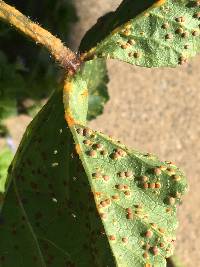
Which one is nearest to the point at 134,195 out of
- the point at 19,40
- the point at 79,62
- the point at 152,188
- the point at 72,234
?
the point at 152,188

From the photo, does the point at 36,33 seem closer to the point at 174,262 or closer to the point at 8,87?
the point at 8,87

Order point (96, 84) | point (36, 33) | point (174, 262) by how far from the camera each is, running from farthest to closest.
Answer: point (174, 262) < point (96, 84) < point (36, 33)

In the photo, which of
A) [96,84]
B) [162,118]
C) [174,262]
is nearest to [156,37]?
[96,84]

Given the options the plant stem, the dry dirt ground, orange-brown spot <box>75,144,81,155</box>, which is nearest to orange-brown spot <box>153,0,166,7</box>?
the plant stem

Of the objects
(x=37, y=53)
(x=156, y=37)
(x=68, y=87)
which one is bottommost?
(x=68, y=87)

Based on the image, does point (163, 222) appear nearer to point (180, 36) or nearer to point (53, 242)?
point (53, 242)

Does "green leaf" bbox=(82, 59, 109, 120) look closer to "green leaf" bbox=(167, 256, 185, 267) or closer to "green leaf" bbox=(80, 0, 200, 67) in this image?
"green leaf" bbox=(80, 0, 200, 67)
